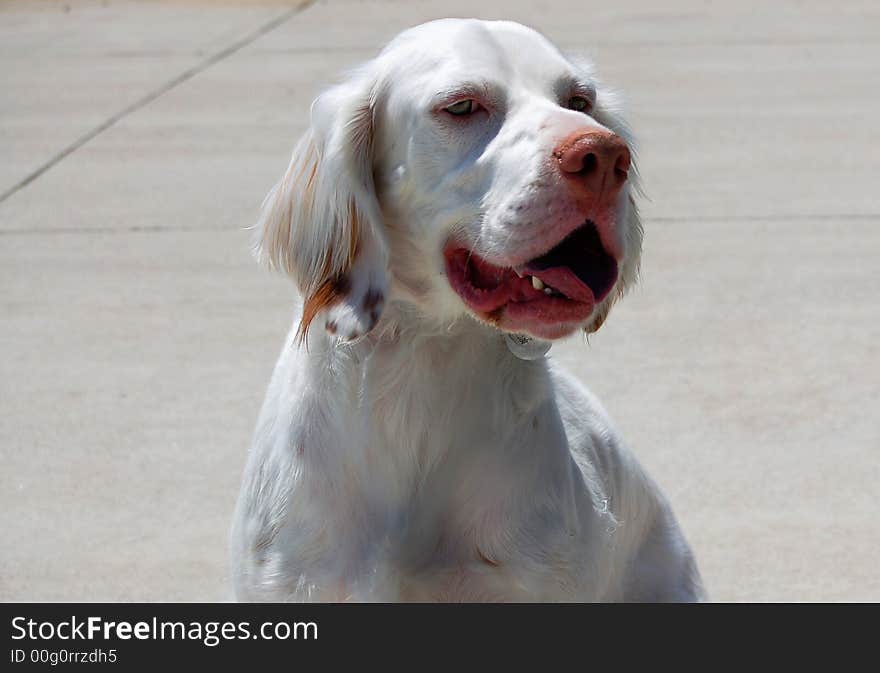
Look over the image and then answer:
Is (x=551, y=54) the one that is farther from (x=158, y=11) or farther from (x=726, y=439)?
(x=158, y=11)

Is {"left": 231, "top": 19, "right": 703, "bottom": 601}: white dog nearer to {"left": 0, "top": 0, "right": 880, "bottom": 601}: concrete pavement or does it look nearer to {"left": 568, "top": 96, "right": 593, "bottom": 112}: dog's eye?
{"left": 568, "top": 96, "right": 593, "bottom": 112}: dog's eye

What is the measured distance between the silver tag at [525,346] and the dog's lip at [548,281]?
7.9 inches

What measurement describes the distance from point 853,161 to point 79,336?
4222 mm

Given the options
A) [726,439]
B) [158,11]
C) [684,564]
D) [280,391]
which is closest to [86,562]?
[280,391]

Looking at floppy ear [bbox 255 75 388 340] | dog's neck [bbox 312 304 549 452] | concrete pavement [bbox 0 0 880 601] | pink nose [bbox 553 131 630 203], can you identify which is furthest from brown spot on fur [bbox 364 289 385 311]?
concrete pavement [bbox 0 0 880 601]

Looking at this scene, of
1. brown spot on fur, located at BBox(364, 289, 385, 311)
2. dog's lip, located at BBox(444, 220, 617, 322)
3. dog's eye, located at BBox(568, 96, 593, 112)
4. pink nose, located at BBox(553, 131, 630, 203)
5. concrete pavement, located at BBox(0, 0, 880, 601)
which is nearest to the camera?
pink nose, located at BBox(553, 131, 630, 203)

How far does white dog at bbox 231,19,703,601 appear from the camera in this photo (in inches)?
119

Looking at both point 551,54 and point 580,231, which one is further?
point 551,54

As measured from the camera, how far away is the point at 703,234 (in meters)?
7.09

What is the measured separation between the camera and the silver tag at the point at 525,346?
3.20 meters

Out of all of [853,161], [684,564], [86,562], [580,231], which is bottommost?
[853,161]

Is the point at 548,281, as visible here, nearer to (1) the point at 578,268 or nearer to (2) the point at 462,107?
(1) the point at 578,268

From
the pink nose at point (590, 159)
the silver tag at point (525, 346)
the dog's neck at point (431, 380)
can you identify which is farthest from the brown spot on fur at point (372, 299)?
the pink nose at point (590, 159)

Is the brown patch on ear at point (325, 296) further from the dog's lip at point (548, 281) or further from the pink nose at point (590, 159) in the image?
the pink nose at point (590, 159)
